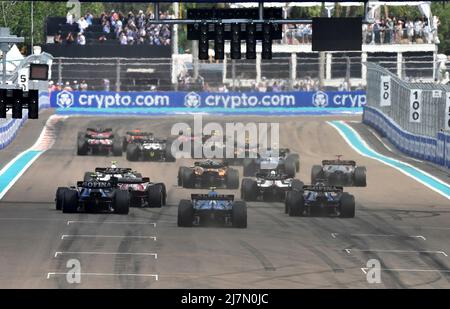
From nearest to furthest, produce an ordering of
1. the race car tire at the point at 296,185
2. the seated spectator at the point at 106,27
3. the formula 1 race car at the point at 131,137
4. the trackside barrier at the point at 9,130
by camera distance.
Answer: the race car tire at the point at 296,185 < the formula 1 race car at the point at 131,137 < the trackside barrier at the point at 9,130 < the seated spectator at the point at 106,27

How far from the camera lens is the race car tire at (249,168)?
41.2m

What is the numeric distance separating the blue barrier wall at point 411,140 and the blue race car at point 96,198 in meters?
15.3

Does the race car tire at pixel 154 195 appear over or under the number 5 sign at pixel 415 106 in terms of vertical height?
under

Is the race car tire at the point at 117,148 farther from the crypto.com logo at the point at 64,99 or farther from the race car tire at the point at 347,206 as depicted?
the crypto.com logo at the point at 64,99

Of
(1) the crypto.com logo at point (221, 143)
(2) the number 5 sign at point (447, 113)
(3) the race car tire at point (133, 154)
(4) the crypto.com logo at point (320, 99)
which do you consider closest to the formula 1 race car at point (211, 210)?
(1) the crypto.com logo at point (221, 143)

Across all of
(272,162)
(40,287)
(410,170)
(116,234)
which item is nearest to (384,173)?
(410,170)

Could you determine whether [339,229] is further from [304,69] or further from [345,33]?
[304,69]

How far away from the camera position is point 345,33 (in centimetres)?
3856

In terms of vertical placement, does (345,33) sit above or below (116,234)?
above

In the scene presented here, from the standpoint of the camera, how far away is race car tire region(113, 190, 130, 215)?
3188 centimetres

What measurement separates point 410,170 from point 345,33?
7504 mm

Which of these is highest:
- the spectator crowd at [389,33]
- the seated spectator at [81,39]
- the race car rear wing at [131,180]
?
the spectator crowd at [389,33]

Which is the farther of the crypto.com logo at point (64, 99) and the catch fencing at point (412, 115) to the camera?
the crypto.com logo at point (64, 99)
